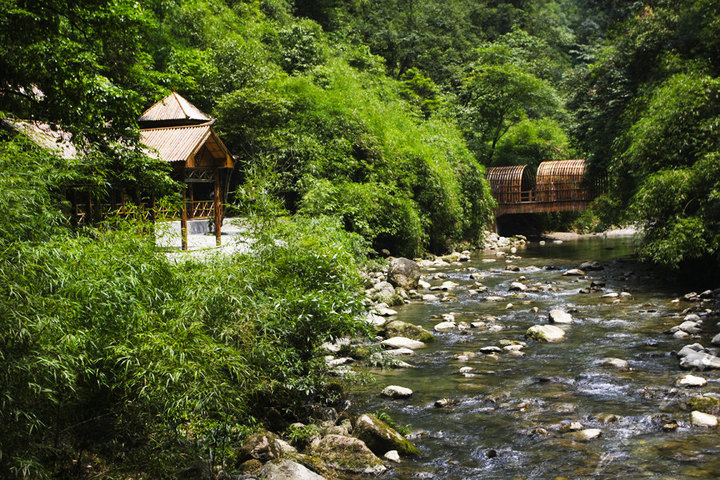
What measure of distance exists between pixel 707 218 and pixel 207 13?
26.1m

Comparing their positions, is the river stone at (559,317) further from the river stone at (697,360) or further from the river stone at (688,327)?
the river stone at (697,360)

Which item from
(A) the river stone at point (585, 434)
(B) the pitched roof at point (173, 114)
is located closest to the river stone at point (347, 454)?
(A) the river stone at point (585, 434)

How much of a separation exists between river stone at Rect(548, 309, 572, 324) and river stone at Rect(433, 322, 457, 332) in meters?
2.06

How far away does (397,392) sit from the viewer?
7.60m

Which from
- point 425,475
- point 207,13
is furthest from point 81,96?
point 207,13

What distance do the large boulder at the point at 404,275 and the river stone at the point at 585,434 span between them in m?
9.70

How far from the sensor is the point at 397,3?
4800 centimetres

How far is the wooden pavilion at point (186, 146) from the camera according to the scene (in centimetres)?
1611

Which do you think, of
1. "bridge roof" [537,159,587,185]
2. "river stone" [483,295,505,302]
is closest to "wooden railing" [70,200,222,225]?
"river stone" [483,295,505,302]

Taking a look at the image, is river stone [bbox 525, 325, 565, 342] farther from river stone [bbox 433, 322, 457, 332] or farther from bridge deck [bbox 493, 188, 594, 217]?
bridge deck [bbox 493, 188, 594, 217]

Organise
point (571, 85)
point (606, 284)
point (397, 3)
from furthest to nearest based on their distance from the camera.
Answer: point (397, 3) → point (571, 85) → point (606, 284)

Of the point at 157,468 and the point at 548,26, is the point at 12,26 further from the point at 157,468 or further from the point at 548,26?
the point at 548,26

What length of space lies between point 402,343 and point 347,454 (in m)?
4.54

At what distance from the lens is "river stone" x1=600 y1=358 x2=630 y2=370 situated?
8547mm
